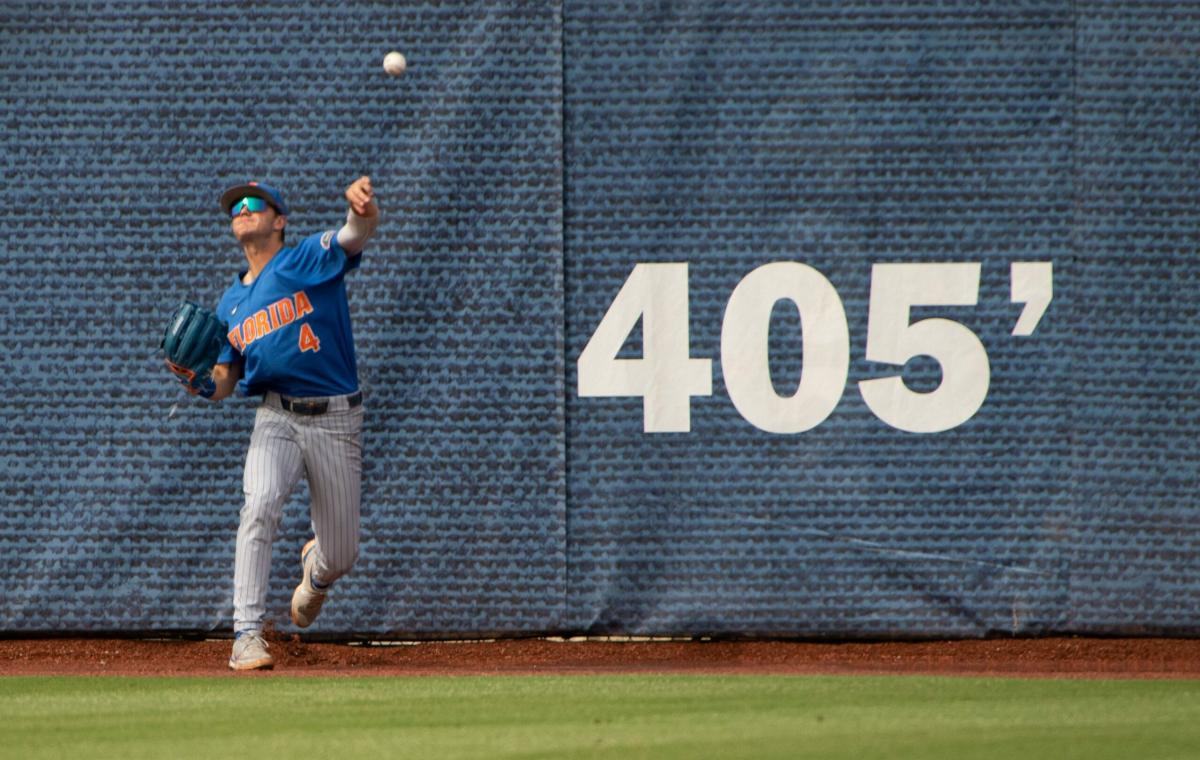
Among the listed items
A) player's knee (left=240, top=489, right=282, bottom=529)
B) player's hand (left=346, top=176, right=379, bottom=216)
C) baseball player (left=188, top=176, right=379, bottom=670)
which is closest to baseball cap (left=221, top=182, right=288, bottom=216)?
baseball player (left=188, top=176, right=379, bottom=670)

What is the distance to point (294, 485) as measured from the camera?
4867mm

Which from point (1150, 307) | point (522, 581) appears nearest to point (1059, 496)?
point (1150, 307)

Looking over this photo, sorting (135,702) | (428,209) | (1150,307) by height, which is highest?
(428,209)

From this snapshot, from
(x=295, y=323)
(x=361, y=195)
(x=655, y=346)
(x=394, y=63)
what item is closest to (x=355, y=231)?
(x=361, y=195)

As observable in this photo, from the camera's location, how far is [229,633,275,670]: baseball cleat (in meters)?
4.66

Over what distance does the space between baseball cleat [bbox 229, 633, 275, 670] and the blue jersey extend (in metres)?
0.75

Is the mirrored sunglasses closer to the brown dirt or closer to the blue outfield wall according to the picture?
the blue outfield wall

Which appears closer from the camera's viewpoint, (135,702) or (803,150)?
(135,702)

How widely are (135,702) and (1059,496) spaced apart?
2.96 meters

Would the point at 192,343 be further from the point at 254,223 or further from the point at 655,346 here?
the point at 655,346

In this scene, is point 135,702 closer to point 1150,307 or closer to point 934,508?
point 934,508

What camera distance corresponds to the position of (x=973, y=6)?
5.10 metres

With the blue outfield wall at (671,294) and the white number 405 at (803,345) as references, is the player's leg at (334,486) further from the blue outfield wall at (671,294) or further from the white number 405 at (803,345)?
the white number 405 at (803,345)

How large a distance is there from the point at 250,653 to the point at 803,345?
6.63ft
